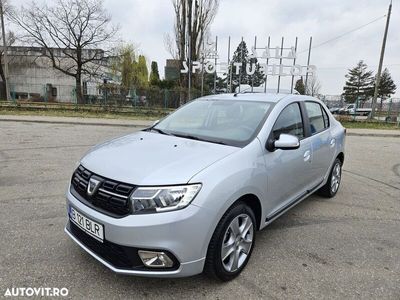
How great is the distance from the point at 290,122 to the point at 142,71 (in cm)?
3655

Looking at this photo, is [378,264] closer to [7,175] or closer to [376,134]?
[7,175]

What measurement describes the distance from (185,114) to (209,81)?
39349 millimetres

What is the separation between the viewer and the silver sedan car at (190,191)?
2.05 m

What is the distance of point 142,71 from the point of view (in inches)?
1478

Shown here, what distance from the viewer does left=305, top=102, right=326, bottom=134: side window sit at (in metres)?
3.79

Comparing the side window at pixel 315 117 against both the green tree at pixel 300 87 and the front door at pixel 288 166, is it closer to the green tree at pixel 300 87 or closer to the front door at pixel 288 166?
the front door at pixel 288 166

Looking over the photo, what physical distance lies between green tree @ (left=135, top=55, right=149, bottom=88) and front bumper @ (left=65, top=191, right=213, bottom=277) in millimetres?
34491

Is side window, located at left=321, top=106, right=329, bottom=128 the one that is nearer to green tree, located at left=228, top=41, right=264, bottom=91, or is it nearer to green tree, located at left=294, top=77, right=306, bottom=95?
green tree, located at left=228, top=41, right=264, bottom=91

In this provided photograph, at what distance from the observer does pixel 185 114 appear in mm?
3688

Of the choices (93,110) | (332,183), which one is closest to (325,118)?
(332,183)

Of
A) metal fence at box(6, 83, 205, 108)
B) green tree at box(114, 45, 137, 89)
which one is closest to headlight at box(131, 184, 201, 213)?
metal fence at box(6, 83, 205, 108)

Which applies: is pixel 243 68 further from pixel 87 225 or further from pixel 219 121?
pixel 87 225

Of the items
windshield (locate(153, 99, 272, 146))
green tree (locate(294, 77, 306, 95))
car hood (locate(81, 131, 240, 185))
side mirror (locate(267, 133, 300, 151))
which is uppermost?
green tree (locate(294, 77, 306, 95))

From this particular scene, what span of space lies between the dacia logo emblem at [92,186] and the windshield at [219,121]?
3.56 feet
